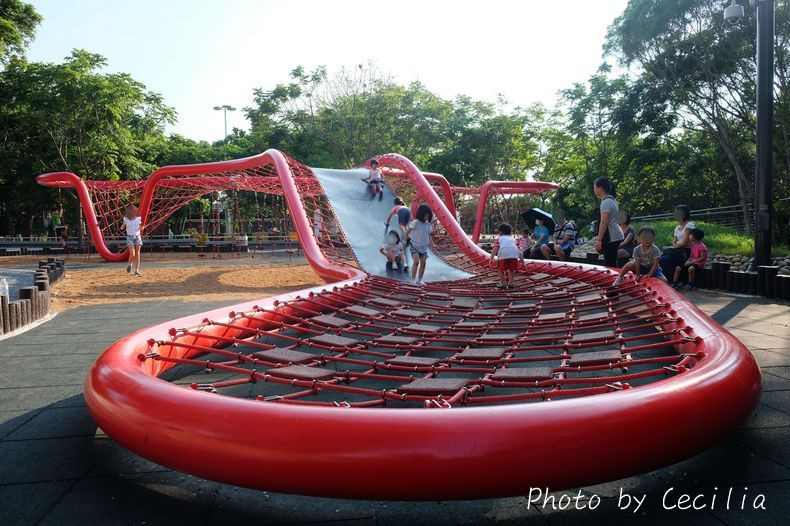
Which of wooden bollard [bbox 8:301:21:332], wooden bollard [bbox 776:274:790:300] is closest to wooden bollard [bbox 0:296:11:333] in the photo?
wooden bollard [bbox 8:301:21:332]

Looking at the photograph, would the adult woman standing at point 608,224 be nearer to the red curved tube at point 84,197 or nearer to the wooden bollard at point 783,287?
the wooden bollard at point 783,287

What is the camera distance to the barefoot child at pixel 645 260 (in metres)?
5.07

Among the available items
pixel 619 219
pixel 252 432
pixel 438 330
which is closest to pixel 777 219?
pixel 619 219

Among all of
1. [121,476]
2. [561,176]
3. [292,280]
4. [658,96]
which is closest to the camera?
[121,476]

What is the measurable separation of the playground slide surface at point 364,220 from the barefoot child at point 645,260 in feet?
10.7

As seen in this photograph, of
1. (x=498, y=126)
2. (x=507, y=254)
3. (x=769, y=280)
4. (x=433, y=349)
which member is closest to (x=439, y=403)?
(x=433, y=349)

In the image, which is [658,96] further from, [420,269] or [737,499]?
[737,499]

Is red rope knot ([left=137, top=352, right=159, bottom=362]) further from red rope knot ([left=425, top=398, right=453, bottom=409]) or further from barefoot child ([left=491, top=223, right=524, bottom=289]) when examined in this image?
barefoot child ([left=491, top=223, right=524, bottom=289])

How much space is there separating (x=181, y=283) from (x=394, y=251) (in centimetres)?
469

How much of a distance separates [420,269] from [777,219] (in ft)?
31.7

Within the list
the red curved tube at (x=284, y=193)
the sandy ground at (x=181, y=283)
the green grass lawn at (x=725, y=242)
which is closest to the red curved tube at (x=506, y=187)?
the green grass lawn at (x=725, y=242)

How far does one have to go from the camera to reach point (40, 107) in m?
18.4

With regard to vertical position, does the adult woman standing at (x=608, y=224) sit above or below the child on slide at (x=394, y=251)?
above

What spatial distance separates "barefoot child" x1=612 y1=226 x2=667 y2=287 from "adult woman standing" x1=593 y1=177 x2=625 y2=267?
1.07 feet
